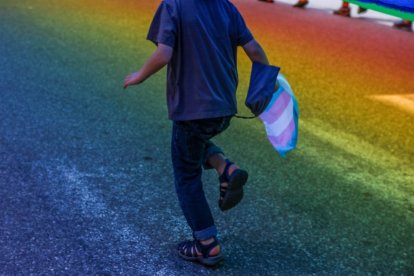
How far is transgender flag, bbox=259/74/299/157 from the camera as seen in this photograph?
3.43 metres

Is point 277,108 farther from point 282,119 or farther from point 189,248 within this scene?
point 189,248

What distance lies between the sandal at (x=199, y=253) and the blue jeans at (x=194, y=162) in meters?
0.04

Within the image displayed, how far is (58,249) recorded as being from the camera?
3434 mm

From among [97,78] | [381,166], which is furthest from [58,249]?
[97,78]

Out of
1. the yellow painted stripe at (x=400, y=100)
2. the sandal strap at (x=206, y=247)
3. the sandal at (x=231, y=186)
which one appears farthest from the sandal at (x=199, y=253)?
the yellow painted stripe at (x=400, y=100)

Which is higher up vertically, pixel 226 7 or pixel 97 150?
pixel 226 7

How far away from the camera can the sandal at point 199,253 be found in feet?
11.0

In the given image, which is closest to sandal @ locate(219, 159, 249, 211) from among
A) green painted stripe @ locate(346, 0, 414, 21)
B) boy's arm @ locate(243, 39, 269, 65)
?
boy's arm @ locate(243, 39, 269, 65)

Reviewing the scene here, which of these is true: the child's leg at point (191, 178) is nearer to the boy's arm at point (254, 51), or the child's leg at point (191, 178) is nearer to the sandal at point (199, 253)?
the sandal at point (199, 253)

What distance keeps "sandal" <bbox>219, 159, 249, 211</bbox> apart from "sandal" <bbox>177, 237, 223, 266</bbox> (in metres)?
0.22

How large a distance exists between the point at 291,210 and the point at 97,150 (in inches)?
61.5

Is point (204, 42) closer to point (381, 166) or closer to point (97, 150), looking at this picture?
point (97, 150)

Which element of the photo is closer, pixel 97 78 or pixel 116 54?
pixel 97 78

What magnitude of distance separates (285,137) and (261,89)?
373 mm
